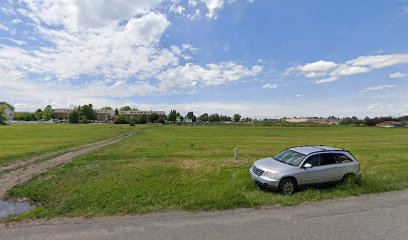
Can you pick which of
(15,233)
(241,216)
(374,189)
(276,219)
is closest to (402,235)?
(276,219)

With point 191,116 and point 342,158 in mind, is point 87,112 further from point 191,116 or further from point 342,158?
point 342,158

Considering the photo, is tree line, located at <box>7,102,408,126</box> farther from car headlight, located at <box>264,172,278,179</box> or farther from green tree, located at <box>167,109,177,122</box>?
car headlight, located at <box>264,172,278,179</box>

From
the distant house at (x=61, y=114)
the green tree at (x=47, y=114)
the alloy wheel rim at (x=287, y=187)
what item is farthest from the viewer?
the distant house at (x=61, y=114)

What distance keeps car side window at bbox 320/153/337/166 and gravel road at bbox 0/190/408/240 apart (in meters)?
2.27

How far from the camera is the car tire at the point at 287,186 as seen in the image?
8477mm

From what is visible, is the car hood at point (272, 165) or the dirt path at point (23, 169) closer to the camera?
the car hood at point (272, 165)

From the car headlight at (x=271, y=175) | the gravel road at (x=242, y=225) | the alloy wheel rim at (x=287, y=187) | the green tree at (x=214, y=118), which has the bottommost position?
the gravel road at (x=242, y=225)

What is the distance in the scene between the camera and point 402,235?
213 inches

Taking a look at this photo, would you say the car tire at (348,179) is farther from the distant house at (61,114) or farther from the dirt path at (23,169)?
the distant house at (61,114)

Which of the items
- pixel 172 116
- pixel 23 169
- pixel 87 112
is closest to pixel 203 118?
pixel 172 116

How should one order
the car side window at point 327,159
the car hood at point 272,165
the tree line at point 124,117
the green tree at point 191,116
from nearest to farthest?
the car hood at point 272,165
the car side window at point 327,159
the tree line at point 124,117
the green tree at point 191,116

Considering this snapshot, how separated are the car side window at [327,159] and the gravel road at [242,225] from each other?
227 centimetres

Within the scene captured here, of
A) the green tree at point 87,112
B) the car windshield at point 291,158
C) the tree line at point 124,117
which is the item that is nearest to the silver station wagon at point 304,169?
the car windshield at point 291,158

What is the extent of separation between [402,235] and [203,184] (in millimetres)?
6108
